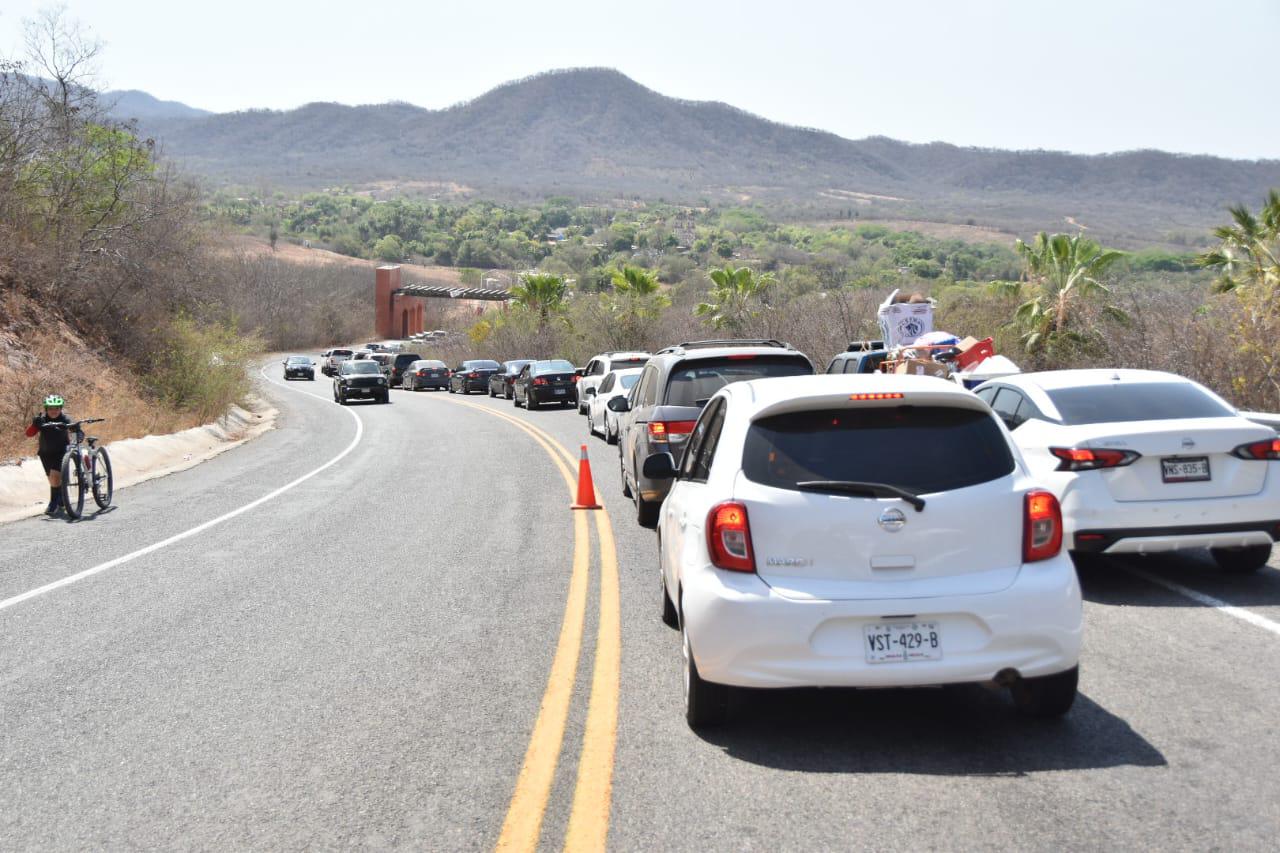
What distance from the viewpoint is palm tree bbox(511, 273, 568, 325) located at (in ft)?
210

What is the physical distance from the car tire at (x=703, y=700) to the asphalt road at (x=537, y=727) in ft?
0.29

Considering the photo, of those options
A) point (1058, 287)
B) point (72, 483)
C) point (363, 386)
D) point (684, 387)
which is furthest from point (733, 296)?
point (684, 387)

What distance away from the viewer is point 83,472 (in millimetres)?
13930

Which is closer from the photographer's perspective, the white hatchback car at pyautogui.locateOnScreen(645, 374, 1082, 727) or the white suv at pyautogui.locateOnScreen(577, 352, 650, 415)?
the white hatchback car at pyautogui.locateOnScreen(645, 374, 1082, 727)

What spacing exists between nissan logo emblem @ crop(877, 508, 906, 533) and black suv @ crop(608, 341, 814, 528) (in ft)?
21.0

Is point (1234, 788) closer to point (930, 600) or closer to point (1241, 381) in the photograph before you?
point (930, 600)

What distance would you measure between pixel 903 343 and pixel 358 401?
3178 centimetres

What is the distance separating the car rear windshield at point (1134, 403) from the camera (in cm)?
873

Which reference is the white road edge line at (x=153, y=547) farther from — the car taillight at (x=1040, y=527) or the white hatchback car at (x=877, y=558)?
the car taillight at (x=1040, y=527)

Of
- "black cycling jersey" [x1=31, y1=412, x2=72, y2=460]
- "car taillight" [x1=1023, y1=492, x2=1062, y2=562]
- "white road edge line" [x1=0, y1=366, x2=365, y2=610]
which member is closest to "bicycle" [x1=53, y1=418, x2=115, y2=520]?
"black cycling jersey" [x1=31, y1=412, x2=72, y2=460]

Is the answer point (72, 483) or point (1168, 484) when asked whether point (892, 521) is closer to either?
→ point (1168, 484)

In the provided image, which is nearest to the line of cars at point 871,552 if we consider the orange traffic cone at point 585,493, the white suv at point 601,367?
the orange traffic cone at point 585,493

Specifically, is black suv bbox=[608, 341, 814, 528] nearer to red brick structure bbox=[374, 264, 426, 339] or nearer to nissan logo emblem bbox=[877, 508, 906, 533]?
nissan logo emblem bbox=[877, 508, 906, 533]

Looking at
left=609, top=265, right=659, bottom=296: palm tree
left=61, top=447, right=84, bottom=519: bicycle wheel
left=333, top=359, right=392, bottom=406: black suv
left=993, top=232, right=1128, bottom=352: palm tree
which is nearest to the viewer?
left=61, top=447, right=84, bottom=519: bicycle wheel
